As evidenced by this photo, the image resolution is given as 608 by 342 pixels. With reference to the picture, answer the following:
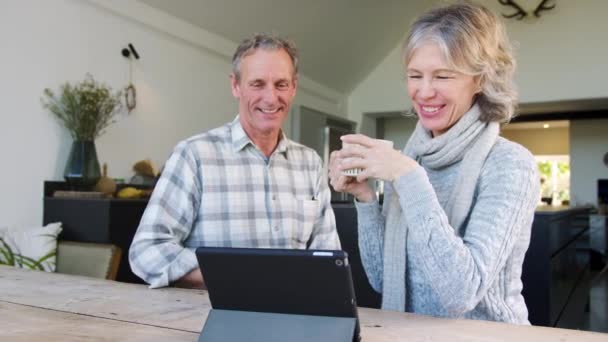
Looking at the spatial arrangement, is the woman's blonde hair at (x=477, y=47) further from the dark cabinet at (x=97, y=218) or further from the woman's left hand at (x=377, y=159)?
the dark cabinet at (x=97, y=218)

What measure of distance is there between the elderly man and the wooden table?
251 mm

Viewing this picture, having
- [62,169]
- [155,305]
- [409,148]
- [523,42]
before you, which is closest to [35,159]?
[62,169]

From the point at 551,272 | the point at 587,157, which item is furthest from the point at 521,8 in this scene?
the point at 551,272

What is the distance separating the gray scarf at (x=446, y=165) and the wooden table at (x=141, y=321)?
0.28 feet

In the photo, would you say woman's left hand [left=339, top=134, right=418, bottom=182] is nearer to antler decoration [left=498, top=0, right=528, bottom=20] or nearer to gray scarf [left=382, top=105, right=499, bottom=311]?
gray scarf [left=382, top=105, right=499, bottom=311]

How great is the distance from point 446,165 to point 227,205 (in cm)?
73

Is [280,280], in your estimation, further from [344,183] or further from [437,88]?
[437,88]

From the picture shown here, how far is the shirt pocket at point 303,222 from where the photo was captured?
5.59 ft

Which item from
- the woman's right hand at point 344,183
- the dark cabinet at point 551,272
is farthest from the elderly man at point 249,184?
the dark cabinet at point 551,272

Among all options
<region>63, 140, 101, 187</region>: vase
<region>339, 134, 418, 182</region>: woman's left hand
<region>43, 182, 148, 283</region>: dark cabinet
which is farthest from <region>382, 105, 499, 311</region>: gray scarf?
<region>63, 140, 101, 187</region>: vase

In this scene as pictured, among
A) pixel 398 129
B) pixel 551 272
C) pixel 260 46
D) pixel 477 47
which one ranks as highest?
pixel 398 129

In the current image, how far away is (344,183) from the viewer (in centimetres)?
107

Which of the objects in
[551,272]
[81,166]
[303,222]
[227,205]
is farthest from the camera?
[81,166]

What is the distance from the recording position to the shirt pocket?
1.71 meters
